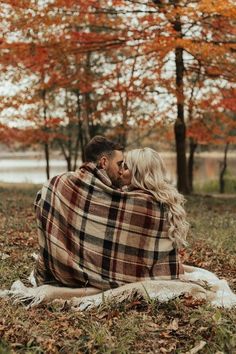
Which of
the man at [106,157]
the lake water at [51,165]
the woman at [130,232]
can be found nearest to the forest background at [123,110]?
the woman at [130,232]

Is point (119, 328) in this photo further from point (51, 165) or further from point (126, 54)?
point (51, 165)

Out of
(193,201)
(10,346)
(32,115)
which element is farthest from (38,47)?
(10,346)

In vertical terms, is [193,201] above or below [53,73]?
below

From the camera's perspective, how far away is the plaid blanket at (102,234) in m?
5.28

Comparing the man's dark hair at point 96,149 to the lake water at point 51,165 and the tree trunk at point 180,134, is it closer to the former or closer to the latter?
the tree trunk at point 180,134

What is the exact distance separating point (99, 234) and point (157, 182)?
76cm

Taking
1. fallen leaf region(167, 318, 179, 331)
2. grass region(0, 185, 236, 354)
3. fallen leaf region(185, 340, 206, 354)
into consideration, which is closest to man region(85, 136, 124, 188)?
grass region(0, 185, 236, 354)

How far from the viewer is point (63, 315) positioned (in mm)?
4668

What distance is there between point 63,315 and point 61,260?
2.45ft

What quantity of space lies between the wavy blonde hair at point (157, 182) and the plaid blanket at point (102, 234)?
0.08m

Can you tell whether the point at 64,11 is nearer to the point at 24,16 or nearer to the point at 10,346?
the point at 24,16

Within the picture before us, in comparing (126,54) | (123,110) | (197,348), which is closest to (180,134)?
(123,110)

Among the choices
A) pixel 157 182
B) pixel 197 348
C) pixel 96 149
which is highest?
pixel 96 149

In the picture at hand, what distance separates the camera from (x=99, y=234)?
5.33 meters
